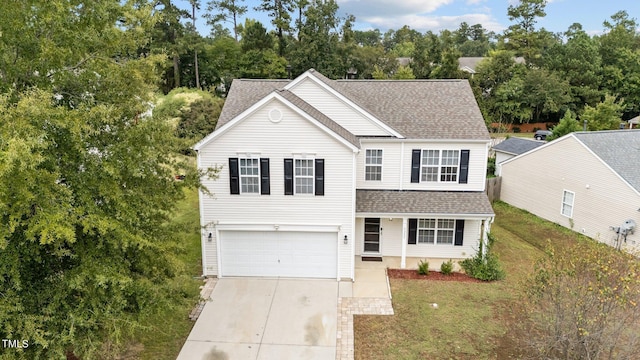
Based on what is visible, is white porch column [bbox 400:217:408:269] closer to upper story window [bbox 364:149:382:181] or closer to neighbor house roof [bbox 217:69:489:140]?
upper story window [bbox 364:149:382:181]

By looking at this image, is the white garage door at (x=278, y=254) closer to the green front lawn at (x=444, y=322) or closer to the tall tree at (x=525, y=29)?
the green front lawn at (x=444, y=322)

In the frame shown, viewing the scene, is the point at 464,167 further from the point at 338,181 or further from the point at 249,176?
the point at 249,176

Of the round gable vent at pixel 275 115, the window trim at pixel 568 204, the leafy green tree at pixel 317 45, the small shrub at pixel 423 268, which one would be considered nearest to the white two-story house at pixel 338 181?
the round gable vent at pixel 275 115

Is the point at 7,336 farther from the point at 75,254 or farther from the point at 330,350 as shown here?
the point at 330,350

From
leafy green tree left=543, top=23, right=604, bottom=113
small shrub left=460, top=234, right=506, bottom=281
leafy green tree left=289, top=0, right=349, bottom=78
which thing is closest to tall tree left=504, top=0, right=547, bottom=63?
leafy green tree left=543, top=23, right=604, bottom=113

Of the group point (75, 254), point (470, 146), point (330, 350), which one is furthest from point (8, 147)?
point (470, 146)

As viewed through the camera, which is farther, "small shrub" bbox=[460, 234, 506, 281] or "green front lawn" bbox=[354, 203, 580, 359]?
"small shrub" bbox=[460, 234, 506, 281]
